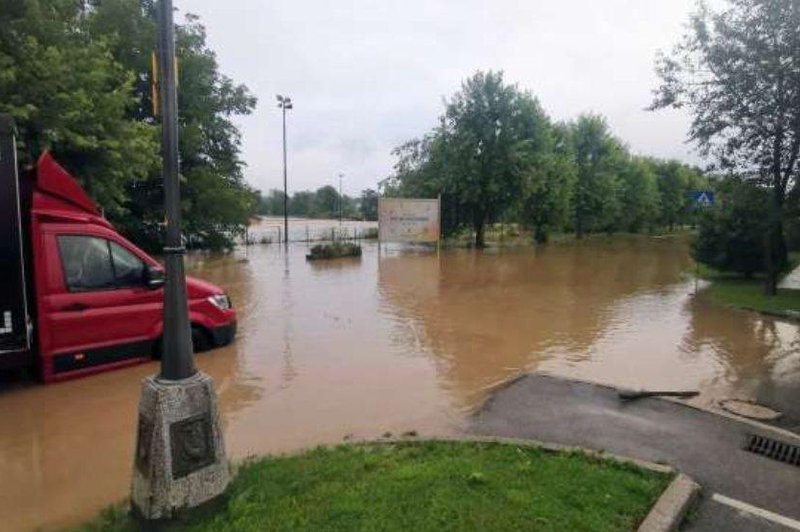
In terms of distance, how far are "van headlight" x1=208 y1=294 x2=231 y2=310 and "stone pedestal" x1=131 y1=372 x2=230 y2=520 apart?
4979 mm

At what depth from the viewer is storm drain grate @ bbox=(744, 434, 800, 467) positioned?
5.29 metres

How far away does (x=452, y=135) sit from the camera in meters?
35.5

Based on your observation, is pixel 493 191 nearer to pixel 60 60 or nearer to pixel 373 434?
pixel 60 60

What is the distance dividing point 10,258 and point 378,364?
4.80 meters

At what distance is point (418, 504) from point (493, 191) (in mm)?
31232

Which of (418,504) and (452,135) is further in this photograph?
(452,135)

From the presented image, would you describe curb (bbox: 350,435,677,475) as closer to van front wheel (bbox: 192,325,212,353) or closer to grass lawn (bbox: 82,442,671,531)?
grass lawn (bbox: 82,442,671,531)

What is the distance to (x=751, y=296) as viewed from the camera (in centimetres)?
1539

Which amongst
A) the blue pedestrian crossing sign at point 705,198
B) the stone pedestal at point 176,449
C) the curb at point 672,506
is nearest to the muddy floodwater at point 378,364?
the stone pedestal at point 176,449

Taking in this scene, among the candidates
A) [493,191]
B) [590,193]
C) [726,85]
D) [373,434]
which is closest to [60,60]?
[373,434]

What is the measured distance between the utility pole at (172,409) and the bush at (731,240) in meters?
17.0

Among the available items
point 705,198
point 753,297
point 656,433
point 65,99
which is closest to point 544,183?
point 705,198

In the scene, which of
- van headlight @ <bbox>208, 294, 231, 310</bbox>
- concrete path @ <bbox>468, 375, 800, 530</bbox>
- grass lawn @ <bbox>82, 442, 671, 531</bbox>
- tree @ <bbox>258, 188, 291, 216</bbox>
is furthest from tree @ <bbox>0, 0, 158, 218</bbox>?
tree @ <bbox>258, 188, 291, 216</bbox>

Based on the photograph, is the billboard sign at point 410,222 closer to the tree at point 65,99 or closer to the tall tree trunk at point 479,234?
the tall tree trunk at point 479,234
